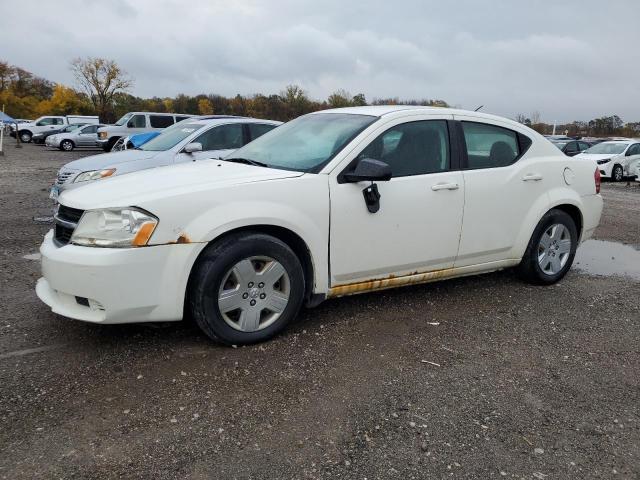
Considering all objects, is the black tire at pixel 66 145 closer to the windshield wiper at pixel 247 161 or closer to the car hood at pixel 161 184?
the windshield wiper at pixel 247 161

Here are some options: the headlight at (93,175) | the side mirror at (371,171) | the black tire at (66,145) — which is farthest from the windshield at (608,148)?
the black tire at (66,145)

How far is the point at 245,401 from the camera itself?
297cm

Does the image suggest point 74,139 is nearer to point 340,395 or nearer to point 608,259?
point 608,259

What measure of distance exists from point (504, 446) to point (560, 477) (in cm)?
29

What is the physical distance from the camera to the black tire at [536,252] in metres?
4.97

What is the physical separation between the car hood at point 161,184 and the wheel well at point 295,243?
31cm

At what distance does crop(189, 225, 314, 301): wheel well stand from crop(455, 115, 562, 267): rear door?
4.58ft

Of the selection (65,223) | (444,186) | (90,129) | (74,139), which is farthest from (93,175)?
(90,129)

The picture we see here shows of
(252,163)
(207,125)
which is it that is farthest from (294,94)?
(252,163)

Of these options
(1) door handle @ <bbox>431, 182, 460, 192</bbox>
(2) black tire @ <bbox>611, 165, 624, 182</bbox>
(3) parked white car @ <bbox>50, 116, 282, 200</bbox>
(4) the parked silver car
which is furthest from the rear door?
(4) the parked silver car

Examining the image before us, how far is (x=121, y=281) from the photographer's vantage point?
316cm

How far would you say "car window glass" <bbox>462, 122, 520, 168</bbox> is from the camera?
454 centimetres

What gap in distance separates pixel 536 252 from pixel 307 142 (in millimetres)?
2412

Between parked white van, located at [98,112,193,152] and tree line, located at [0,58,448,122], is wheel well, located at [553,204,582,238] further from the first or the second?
tree line, located at [0,58,448,122]
